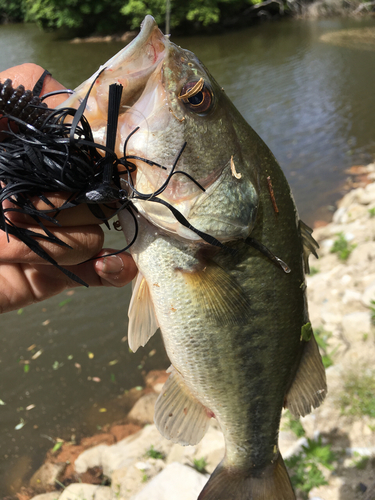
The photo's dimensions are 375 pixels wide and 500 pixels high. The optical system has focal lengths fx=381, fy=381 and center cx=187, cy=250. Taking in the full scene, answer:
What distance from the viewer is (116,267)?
1998 millimetres

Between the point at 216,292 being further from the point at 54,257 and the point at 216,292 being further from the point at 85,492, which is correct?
the point at 85,492

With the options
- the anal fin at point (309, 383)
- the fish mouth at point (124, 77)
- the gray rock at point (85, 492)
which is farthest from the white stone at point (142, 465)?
the fish mouth at point (124, 77)

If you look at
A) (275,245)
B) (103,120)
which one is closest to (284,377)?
(275,245)

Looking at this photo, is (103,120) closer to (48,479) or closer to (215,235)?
(215,235)

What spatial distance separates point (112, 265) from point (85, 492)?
2989 millimetres

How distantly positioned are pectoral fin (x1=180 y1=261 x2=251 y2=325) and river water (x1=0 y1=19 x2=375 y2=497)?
3.70 metres

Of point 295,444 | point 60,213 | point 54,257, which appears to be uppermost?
point 60,213

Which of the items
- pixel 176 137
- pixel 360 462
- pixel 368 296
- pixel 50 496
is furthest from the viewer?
pixel 368 296

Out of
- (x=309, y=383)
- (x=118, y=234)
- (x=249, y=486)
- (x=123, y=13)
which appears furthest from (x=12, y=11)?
(x=249, y=486)

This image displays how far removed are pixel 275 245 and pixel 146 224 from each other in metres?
0.65

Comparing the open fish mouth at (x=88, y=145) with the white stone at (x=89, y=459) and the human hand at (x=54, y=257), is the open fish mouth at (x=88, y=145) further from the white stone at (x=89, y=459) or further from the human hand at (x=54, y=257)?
the white stone at (x=89, y=459)

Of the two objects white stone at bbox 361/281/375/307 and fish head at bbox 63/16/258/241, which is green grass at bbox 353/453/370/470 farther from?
fish head at bbox 63/16/258/241

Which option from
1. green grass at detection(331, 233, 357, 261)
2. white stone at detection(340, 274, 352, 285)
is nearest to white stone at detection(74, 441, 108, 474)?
white stone at detection(340, 274, 352, 285)

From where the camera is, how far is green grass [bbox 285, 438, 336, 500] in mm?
3285
